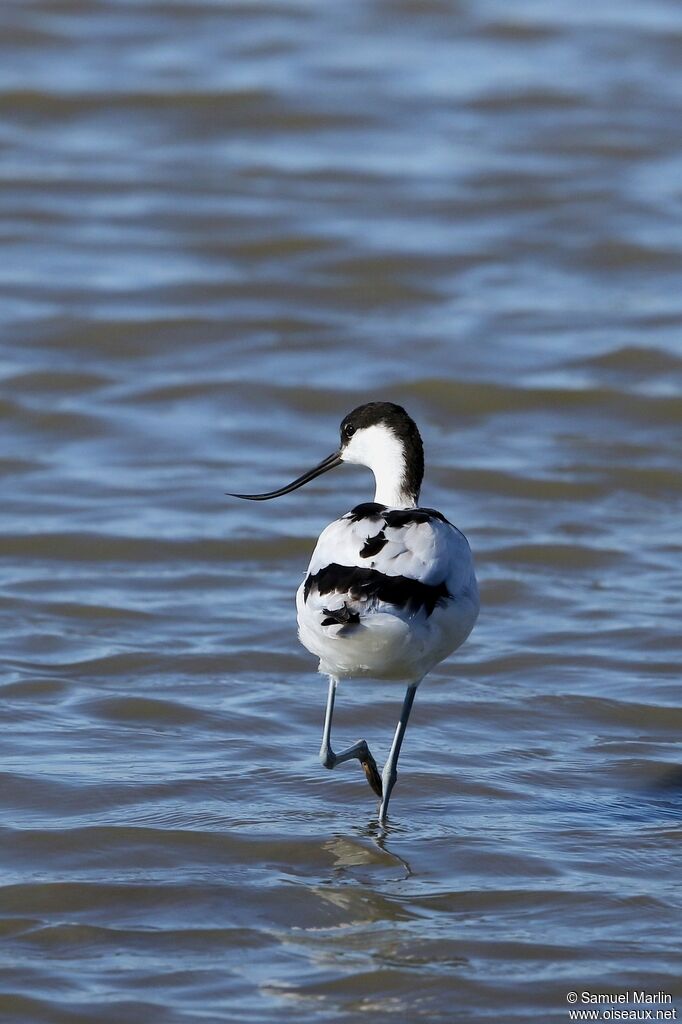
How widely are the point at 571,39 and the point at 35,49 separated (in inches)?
182

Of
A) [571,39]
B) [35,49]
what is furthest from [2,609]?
[571,39]

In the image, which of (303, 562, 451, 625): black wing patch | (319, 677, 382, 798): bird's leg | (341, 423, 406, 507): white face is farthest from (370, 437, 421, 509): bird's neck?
(303, 562, 451, 625): black wing patch

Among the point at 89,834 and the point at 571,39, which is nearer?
the point at 89,834

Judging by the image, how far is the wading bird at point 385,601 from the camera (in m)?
4.48

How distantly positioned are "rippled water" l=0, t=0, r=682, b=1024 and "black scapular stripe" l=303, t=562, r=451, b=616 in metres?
0.70

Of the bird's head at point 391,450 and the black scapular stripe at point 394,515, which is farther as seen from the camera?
the bird's head at point 391,450

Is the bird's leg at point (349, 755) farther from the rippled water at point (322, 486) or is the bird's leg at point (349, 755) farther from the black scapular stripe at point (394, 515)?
the black scapular stripe at point (394, 515)

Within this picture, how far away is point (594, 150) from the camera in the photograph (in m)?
13.1

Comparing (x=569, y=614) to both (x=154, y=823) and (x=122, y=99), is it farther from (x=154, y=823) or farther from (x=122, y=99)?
(x=122, y=99)

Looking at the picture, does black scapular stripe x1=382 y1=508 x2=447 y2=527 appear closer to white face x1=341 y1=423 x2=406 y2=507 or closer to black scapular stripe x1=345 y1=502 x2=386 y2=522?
black scapular stripe x1=345 y1=502 x2=386 y2=522

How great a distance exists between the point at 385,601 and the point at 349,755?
0.76 meters

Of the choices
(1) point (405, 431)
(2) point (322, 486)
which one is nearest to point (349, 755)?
(1) point (405, 431)

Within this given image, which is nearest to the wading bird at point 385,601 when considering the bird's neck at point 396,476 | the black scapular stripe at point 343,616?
the black scapular stripe at point 343,616

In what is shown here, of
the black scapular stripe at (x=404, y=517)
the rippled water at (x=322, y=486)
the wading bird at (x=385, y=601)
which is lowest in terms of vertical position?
the rippled water at (x=322, y=486)
